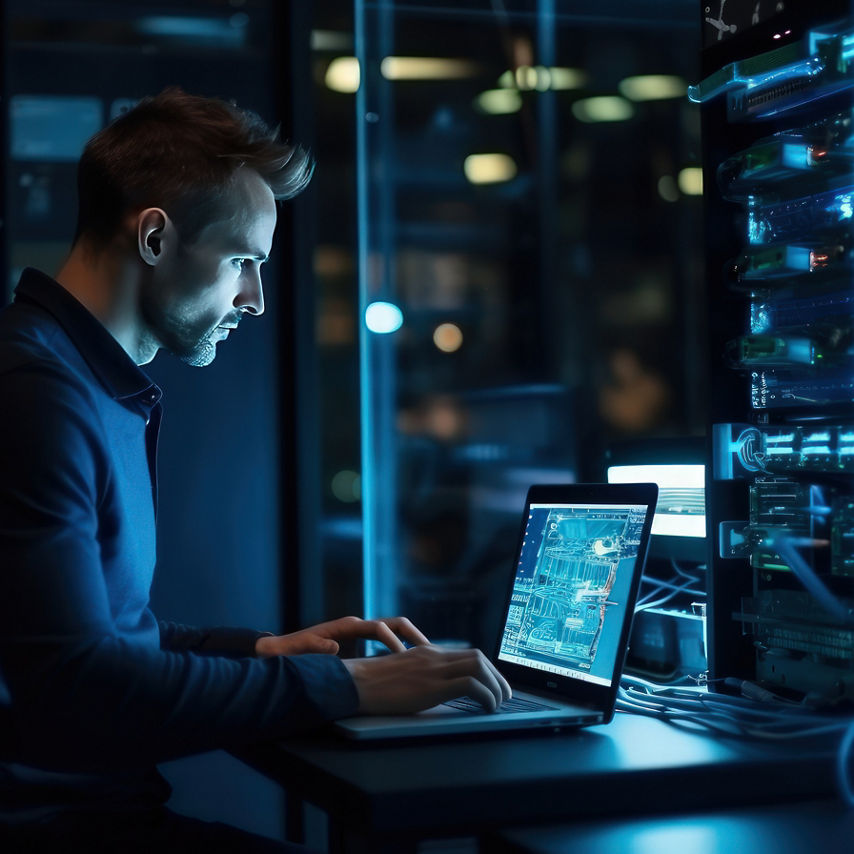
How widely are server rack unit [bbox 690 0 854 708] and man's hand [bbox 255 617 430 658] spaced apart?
1.32 feet

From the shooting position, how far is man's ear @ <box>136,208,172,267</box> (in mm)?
1406

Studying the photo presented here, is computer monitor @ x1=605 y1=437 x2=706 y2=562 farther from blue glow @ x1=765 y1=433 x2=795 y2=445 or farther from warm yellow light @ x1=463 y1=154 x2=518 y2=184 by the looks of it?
warm yellow light @ x1=463 y1=154 x2=518 y2=184

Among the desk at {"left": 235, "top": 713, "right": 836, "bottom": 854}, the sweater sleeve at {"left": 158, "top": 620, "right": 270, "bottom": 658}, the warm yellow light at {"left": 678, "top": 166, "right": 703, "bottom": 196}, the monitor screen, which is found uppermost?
the warm yellow light at {"left": 678, "top": 166, "right": 703, "bottom": 196}

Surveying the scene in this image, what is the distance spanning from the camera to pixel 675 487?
5.75ft

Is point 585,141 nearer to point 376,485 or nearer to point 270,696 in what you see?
point 376,485

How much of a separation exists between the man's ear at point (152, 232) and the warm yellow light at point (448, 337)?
275 centimetres

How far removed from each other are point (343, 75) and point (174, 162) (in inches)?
54.1

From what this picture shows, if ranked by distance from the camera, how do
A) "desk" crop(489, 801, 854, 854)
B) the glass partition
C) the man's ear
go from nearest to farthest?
"desk" crop(489, 801, 854, 854) < the man's ear < the glass partition

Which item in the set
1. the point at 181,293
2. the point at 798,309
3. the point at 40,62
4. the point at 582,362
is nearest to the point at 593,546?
the point at 798,309

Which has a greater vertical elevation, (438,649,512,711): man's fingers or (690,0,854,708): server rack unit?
(690,0,854,708): server rack unit

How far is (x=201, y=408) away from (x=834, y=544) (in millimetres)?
1522

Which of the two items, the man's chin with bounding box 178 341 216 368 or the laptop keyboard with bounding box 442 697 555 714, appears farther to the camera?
the man's chin with bounding box 178 341 216 368

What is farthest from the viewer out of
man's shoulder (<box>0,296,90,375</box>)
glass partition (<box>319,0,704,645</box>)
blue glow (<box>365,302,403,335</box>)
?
glass partition (<box>319,0,704,645</box>)

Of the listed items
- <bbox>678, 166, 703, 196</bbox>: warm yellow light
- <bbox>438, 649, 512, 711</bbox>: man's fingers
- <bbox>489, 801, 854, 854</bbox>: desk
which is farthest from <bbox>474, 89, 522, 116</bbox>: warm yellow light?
<bbox>489, 801, 854, 854</bbox>: desk
